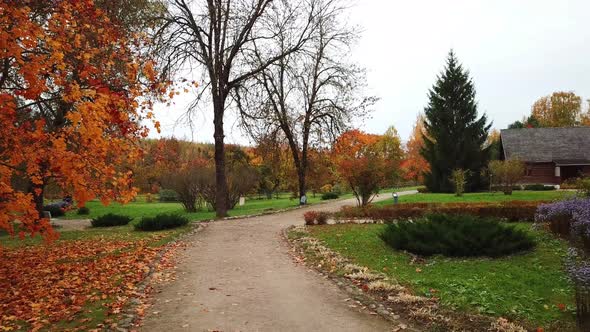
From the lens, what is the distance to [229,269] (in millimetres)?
8930

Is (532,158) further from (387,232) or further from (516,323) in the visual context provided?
(516,323)

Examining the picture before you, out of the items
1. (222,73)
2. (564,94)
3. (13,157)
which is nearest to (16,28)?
(13,157)

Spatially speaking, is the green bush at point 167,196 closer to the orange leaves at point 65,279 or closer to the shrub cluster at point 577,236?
the orange leaves at point 65,279

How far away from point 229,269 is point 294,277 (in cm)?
153

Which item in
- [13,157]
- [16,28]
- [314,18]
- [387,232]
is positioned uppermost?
[314,18]

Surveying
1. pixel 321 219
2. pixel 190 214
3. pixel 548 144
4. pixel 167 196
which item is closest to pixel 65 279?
pixel 321 219

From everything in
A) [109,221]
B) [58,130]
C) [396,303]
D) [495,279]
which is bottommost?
[396,303]

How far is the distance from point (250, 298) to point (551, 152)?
3976 cm

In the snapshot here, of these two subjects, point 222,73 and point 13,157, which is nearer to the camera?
point 13,157

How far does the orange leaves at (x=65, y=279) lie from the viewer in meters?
6.18

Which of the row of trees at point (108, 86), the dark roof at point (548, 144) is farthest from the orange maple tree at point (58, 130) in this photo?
the dark roof at point (548, 144)

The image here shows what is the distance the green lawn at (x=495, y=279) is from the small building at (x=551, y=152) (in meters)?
31.0

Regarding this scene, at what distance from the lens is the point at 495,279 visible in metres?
7.12

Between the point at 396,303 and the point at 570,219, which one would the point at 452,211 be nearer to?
the point at 570,219
